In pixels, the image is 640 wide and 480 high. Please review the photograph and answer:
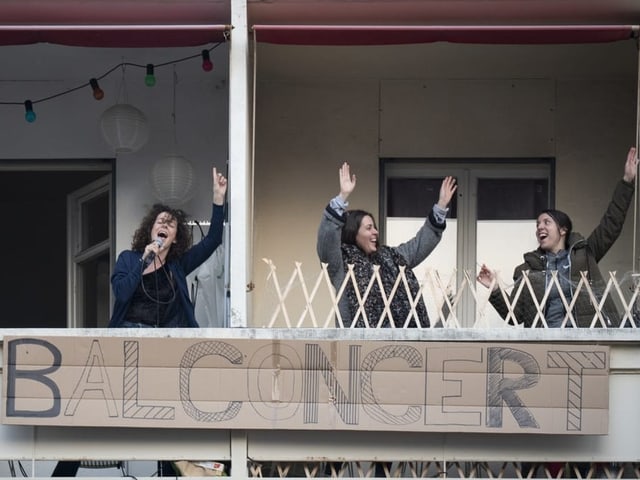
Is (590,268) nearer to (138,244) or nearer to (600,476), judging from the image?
(600,476)

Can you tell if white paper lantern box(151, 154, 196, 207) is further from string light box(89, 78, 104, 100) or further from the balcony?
the balcony

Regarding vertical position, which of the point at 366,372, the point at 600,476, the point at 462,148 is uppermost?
the point at 462,148

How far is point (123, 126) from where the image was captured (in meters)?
11.6

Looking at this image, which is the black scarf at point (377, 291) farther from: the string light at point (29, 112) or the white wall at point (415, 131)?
the string light at point (29, 112)

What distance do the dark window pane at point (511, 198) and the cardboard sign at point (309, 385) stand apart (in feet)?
8.72

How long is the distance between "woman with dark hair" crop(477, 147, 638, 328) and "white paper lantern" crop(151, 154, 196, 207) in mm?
2616

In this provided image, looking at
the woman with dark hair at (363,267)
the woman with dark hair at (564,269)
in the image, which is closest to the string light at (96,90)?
Result: the woman with dark hair at (363,267)

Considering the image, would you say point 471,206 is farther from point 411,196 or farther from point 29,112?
point 29,112

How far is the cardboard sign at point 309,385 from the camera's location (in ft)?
31.6

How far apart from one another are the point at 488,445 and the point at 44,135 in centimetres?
454

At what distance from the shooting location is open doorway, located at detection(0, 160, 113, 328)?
1241 cm

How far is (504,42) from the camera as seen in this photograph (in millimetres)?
10320

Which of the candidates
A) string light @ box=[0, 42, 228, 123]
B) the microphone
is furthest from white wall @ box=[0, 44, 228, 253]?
the microphone

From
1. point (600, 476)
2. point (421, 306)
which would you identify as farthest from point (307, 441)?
point (600, 476)
